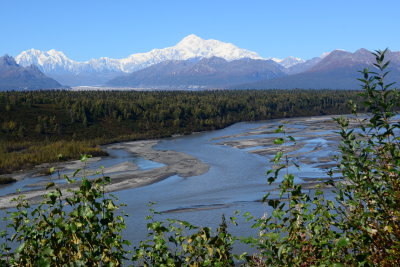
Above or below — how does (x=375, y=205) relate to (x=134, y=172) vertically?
above

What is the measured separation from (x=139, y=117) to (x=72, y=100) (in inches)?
778

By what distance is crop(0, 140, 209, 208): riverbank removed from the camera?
47.5 metres

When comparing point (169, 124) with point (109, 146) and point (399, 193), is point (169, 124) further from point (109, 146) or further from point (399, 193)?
point (399, 193)

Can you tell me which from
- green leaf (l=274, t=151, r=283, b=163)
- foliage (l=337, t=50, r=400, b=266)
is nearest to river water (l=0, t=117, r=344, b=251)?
foliage (l=337, t=50, r=400, b=266)

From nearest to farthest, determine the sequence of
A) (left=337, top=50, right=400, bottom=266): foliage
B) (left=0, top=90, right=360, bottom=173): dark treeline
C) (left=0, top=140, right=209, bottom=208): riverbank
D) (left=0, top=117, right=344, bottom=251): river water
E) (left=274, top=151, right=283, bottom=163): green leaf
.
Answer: (left=274, top=151, right=283, bottom=163): green leaf, (left=337, top=50, right=400, bottom=266): foliage, (left=0, top=117, right=344, bottom=251): river water, (left=0, top=140, right=209, bottom=208): riverbank, (left=0, top=90, right=360, bottom=173): dark treeline

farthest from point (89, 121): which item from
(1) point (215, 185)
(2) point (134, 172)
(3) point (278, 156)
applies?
(3) point (278, 156)

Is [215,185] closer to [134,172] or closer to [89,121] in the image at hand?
[134,172]

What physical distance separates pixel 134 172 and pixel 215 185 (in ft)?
47.3

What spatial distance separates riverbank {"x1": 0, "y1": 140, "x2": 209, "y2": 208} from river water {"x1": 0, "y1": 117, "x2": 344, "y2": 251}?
165 centimetres

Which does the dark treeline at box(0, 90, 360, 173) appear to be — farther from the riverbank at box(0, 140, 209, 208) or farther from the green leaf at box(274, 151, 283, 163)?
the green leaf at box(274, 151, 283, 163)

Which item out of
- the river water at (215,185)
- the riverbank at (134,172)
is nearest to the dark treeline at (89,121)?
the riverbank at (134,172)

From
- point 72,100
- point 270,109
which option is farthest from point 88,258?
point 270,109

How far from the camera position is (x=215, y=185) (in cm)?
4950

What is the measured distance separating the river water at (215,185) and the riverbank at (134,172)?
165 cm
